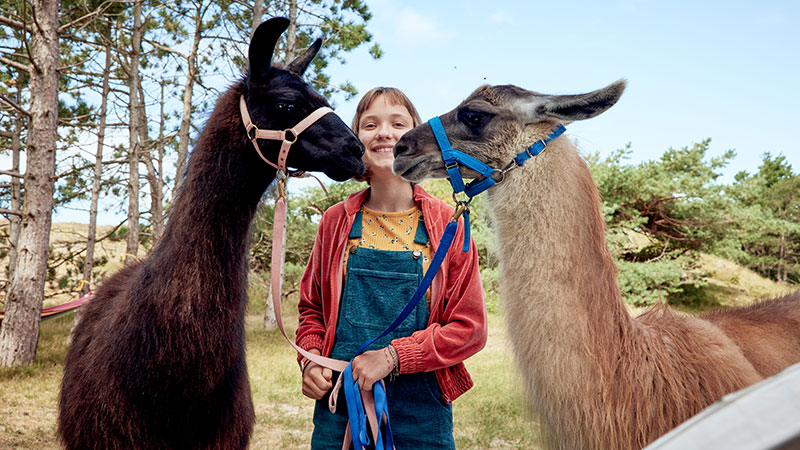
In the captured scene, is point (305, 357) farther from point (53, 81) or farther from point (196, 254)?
point (53, 81)

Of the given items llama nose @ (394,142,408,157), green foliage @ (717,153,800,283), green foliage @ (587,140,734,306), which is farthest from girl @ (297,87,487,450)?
green foliage @ (717,153,800,283)

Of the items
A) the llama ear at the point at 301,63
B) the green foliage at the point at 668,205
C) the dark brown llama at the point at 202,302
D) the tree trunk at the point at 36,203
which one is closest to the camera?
the dark brown llama at the point at 202,302

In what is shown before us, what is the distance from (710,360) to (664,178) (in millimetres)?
14638

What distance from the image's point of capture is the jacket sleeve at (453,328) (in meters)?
Result: 1.77

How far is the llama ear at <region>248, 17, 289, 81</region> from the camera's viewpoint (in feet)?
7.34

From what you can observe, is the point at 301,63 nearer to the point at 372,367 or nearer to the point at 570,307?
the point at 372,367

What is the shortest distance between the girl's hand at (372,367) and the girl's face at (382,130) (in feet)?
2.60

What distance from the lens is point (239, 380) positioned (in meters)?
2.39

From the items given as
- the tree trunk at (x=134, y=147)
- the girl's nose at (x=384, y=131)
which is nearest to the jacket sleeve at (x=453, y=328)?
the girl's nose at (x=384, y=131)

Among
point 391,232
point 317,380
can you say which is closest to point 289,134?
point 391,232

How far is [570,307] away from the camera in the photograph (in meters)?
1.99

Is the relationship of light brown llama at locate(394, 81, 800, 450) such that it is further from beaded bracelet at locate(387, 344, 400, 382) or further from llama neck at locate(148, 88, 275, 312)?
llama neck at locate(148, 88, 275, 312)

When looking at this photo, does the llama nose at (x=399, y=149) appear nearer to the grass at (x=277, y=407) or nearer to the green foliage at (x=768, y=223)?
the grass at (x=277, y=407)

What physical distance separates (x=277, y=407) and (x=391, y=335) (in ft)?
16.3
